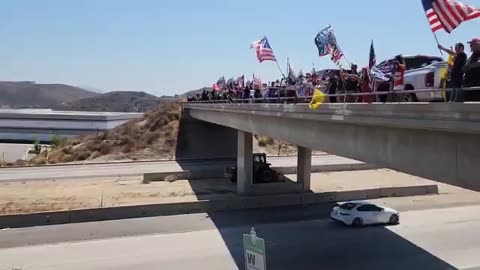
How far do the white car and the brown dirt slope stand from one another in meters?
35.0

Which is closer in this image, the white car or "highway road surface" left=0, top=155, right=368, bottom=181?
the white car

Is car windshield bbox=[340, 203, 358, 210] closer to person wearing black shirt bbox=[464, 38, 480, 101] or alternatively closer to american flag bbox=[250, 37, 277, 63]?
american flag bbox=[250, 37, 277, 63]

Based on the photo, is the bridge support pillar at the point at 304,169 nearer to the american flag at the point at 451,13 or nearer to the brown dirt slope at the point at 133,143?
the brown dirt slope at the point at 133,143

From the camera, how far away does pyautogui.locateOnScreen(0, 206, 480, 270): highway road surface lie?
20.0 meters

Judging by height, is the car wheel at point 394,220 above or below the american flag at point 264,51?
below

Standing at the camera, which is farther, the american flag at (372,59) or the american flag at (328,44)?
the american flag at (328,44)

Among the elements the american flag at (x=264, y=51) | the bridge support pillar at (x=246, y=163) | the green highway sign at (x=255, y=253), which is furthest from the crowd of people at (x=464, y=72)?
the bridge support pillar at (x=246, y=163)

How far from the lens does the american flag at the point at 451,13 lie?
10.3 metres

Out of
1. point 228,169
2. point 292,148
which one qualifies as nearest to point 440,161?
point 228,169

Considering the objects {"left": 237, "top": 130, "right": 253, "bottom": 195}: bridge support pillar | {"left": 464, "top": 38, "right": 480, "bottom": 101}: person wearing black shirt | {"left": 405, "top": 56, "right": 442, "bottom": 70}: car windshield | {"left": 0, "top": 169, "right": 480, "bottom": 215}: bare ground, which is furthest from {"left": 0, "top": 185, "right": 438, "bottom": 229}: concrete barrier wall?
{"left": 464, "top": 38, "right": 480, "bottom": 101}: person wearing black shirt

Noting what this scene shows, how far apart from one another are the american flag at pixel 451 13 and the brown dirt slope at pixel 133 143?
50083mm

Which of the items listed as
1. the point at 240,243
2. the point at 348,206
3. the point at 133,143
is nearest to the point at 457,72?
the point at 240,243

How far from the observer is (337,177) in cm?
4612

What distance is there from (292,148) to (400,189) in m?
28.6
